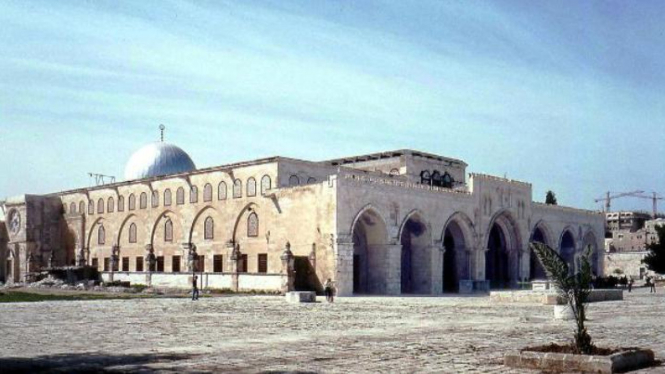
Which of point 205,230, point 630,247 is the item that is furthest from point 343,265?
point 630,247

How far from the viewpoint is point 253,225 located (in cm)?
4469

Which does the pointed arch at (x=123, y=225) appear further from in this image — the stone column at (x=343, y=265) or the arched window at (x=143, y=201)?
the stone column at (x=343, y=265)

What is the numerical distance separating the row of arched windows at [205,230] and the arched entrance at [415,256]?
29.5 ft

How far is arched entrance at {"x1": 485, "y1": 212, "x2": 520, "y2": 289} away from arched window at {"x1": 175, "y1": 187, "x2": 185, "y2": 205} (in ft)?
71.9

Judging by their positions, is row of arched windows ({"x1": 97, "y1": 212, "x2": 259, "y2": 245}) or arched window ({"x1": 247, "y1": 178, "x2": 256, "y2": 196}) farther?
arched window ({"x1": 247, "y1": 178, "x2": 256, "y2": 196})

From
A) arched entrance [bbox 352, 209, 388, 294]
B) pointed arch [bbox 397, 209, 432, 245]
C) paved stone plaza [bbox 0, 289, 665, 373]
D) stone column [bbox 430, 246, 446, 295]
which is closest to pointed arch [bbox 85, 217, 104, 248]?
arched entrance [bbox 352, 209, 388, 294]

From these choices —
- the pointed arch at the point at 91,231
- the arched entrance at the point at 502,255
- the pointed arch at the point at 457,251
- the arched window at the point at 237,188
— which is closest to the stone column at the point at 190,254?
the arched window at the point at 237,188

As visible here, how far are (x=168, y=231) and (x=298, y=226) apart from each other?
47.3ft

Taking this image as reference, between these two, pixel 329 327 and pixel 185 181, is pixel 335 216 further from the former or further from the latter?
pixel 329 327

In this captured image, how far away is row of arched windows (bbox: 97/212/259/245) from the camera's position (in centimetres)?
4462

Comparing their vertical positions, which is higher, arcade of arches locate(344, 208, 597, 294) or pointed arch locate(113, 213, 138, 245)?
pointed arch locate(113, 213, 138, 245)

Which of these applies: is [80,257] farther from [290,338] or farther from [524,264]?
[290,338]

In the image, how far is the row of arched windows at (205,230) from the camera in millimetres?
44625

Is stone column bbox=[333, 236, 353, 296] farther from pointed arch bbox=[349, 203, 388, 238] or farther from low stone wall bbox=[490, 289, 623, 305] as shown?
low stone wall bbox=[490, 289, 623, 305]
